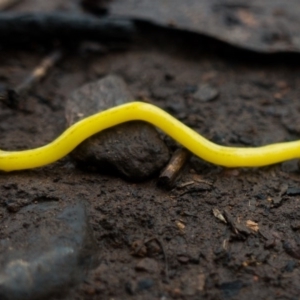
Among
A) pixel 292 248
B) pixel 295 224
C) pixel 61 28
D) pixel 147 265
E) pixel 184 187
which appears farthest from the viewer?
pixel 61 28

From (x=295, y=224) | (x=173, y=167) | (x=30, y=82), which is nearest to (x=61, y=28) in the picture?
(x=30, y=82)

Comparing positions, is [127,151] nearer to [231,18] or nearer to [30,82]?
[30,82]

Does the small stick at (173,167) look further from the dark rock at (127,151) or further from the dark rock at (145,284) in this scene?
the dark rock at (145,284)

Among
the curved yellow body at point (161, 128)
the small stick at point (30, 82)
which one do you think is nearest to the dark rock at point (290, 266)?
the curved yellow body at point (161, 128)

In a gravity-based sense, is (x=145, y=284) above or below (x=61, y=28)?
below

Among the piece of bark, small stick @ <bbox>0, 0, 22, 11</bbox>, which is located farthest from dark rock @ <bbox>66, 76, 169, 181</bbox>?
small stick @ <bbox>0, 0, 22, 11</bbox>

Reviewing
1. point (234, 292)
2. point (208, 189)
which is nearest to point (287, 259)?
point (234, 292)
